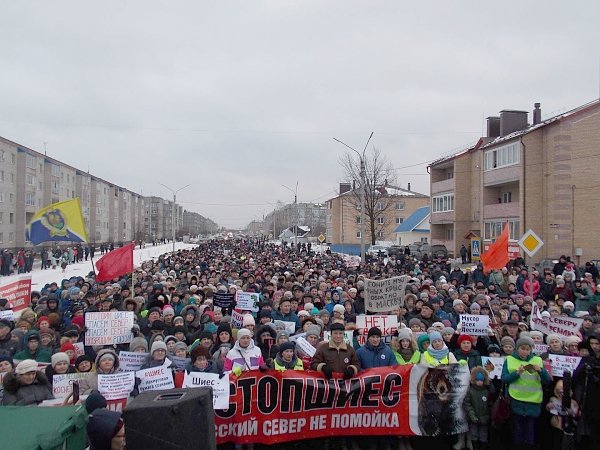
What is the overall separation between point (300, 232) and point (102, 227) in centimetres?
3739

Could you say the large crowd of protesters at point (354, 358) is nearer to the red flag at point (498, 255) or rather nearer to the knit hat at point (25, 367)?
the knit hat at point (25, 367)

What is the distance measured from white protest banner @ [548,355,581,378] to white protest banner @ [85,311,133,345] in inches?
260

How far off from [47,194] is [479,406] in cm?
7107

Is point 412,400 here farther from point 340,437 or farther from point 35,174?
point 35,174

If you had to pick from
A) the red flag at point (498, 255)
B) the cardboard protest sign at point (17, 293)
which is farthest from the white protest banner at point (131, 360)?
the red flag at point (498, 255)

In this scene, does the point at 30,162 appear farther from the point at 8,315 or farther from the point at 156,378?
the point at 156,378

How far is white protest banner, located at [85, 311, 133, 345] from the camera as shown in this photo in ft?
28.4

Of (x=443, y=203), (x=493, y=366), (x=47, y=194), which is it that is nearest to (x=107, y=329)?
(x=493, y=366)

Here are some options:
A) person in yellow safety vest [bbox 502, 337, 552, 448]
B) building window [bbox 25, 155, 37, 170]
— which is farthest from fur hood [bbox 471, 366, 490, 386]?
building window [bbox 25, 155, 37, 170]

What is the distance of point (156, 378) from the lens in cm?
628

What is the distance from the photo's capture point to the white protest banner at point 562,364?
6.42 m

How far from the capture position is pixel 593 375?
5.66 meters

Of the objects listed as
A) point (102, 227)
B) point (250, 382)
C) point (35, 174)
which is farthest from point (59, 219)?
point (102, 227)

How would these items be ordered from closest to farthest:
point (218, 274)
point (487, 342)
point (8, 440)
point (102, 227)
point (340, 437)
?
point (8, 440)
point (340, 437)
point (487, 342)
point (218, 274)
point (102, 227)
